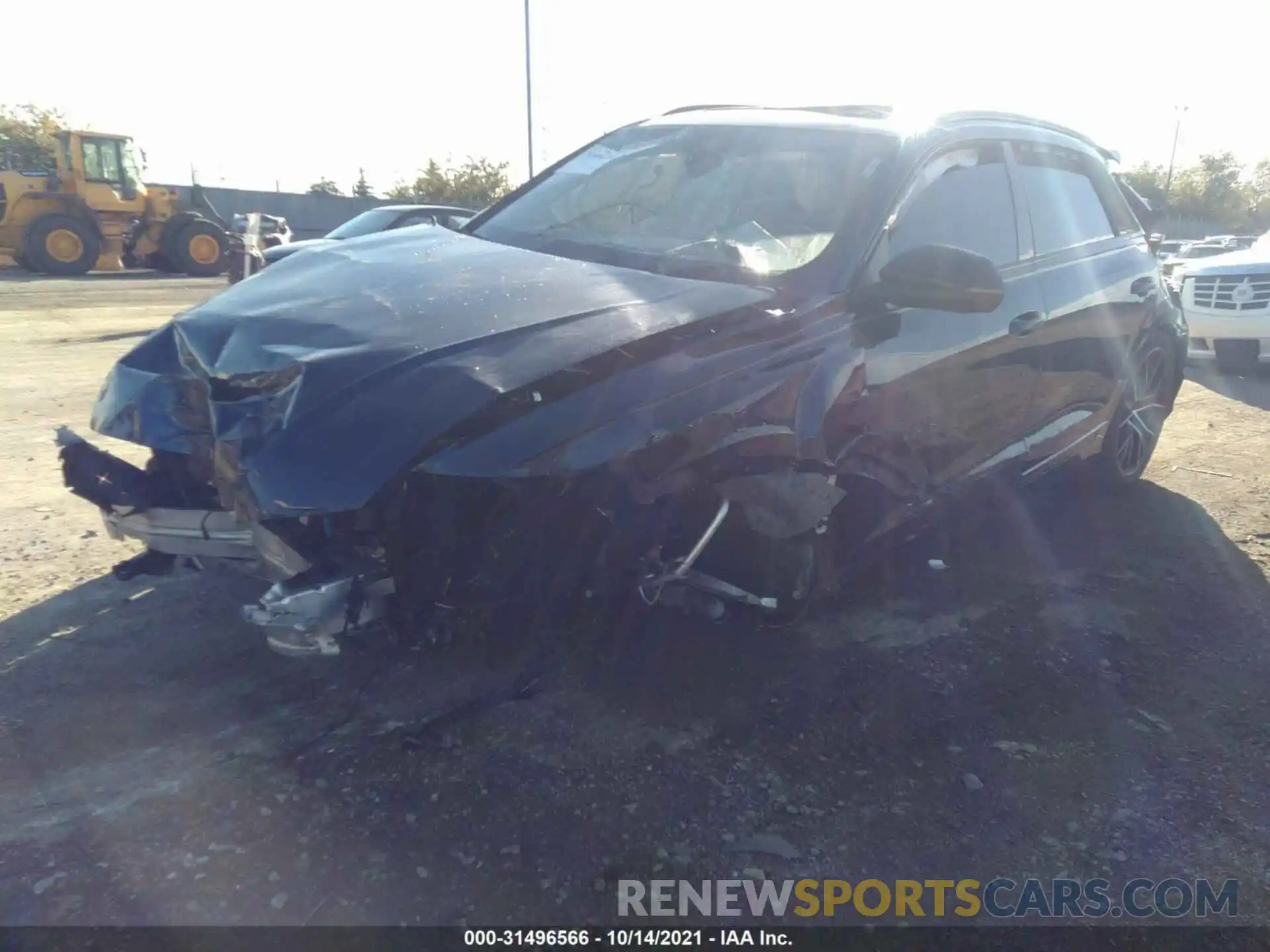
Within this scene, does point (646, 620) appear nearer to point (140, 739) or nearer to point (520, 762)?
point (520, 762)

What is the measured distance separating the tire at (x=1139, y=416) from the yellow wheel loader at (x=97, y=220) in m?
19.1

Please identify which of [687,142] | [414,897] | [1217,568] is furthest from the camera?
[1217,568]

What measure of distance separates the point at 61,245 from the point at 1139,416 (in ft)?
71.7

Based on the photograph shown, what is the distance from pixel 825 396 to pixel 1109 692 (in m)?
1.38

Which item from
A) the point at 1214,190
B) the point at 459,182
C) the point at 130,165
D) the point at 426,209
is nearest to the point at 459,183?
the point at 459,182

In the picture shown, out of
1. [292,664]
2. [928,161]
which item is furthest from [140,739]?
[928,161]

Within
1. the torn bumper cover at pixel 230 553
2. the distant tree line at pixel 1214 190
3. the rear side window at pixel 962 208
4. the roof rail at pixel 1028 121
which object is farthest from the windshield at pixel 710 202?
the distant tree line at pixel 1214 190

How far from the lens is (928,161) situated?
3.54 meters

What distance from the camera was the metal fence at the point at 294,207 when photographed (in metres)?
31.4

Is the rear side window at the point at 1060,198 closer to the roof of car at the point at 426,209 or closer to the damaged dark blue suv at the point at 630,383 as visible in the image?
the damaged dark blue suv at the point at 630,383

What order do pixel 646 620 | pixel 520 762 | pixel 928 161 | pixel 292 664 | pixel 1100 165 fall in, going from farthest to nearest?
1. pixel 1100 165
2. pixel 928 161
3. pixel 292 664
4. pixel 646 620
5. pixel 520 762

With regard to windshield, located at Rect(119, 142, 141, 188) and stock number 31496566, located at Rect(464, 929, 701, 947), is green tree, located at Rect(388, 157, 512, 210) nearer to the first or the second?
windshield, located at Rect(119, 142, 141, 188)

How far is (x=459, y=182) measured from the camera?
4238cm

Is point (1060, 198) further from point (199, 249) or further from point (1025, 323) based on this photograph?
point (199, 249)
